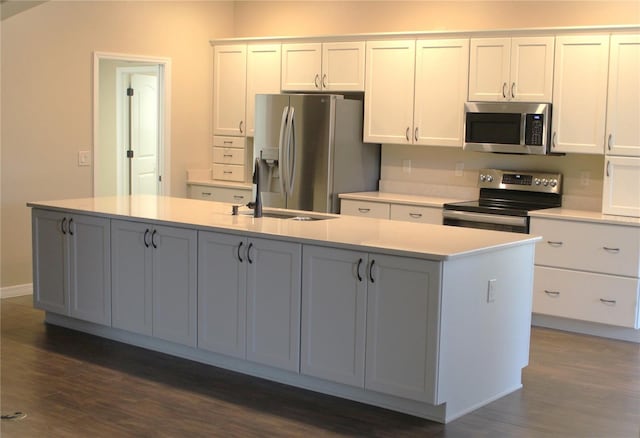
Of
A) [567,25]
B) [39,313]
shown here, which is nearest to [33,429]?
[39,313]

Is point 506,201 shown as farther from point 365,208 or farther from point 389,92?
point 389,92

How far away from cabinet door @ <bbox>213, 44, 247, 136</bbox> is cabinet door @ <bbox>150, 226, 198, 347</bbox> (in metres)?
3.24

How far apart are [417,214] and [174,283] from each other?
7.91ft

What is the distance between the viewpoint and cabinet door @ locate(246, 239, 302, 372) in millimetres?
4301

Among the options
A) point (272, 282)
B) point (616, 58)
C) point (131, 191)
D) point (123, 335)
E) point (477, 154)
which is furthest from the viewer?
point (131, 191)

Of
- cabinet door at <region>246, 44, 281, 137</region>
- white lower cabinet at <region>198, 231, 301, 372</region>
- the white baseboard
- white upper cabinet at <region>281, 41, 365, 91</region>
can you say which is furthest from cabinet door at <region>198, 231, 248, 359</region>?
cabinet door at <region>246, 44, 281, 137</region>

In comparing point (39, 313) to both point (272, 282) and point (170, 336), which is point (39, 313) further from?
point (272, 282)

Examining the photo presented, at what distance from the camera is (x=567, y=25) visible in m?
6.34

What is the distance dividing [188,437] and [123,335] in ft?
5.68

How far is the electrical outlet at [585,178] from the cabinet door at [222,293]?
308 centimetres

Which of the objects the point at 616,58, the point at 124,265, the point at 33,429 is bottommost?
the point at 33,429

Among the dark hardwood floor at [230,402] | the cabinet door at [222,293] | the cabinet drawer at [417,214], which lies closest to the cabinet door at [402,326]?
the dark hardwood floor at [230,402]

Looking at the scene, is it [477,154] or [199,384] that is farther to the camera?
[477,154]

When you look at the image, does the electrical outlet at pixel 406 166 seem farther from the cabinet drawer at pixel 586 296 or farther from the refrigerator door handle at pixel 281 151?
the cabinet drawer at pixel 586 296
